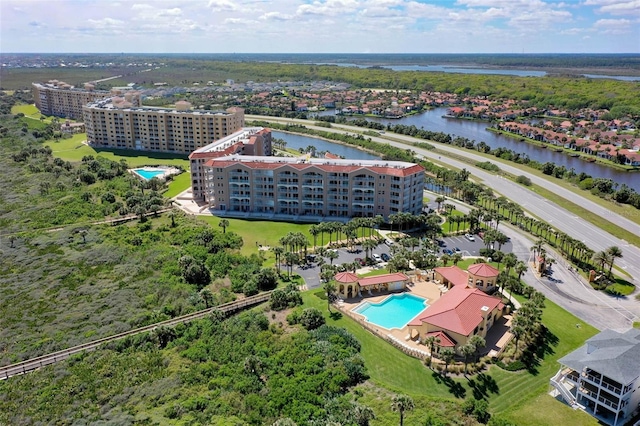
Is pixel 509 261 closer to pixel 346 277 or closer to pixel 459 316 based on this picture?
pixel 459 316

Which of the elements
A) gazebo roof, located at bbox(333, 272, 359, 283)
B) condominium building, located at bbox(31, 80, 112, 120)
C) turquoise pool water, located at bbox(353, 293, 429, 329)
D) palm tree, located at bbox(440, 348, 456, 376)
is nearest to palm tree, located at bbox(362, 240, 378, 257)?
gazebo roof, located at bbox(333, 272, 359, 283)

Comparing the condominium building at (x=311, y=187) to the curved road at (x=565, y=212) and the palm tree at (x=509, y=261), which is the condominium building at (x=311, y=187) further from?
the palm tree at (x=509, y=261)

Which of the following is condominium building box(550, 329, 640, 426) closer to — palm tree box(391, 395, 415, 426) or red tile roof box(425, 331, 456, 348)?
red tile roof box(425, 331, 456, 348)

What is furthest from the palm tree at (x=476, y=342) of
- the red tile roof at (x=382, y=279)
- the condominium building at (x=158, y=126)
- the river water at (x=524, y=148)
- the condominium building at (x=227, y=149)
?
the condominium building at (x=158, y=126)

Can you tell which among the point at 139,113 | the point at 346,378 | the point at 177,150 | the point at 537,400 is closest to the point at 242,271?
the point at 346,378

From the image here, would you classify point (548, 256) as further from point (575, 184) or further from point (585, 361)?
point (575, 184)

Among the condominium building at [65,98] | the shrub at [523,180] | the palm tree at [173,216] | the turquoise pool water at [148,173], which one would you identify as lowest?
the palm tree at [173,216]
